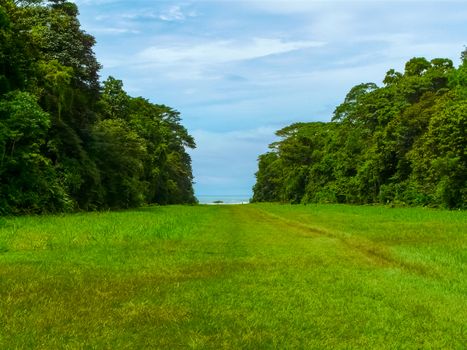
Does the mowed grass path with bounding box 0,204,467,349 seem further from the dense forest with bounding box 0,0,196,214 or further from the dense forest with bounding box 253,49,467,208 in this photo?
the dense forest with bounding box 253,49,467,208

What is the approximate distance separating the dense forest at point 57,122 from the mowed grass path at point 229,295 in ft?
43.7

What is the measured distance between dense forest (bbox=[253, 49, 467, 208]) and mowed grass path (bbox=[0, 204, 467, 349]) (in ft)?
92.6

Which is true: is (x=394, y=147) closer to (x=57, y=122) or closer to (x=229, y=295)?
(x=57, y=122)

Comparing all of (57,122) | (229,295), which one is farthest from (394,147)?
(229,295)

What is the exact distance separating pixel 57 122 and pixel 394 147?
37490 mm

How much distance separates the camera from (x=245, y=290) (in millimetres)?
10242

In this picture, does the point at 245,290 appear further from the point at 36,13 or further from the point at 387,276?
the point at 36,13

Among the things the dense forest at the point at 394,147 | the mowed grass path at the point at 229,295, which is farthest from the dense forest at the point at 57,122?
the dense forest at the point at 394,147

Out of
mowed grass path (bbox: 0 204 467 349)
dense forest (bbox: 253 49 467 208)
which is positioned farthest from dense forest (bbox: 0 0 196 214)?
dense forest (bbox: 253 49 467 208)

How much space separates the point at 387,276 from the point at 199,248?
668 centimetres

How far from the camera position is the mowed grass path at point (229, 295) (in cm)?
722

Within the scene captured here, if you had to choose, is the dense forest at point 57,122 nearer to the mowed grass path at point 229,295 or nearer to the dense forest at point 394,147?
the mowed grass path at point 229,295

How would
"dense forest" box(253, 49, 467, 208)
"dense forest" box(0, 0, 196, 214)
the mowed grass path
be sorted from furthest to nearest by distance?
"dense forest" box(253, 49, 467, 208) < "dense forest" box(0, 0, 196, 214) < the mowed grass path

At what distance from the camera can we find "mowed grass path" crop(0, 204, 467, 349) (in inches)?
284
